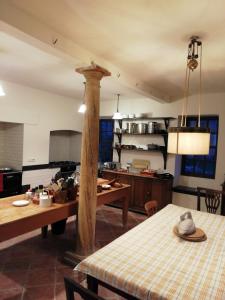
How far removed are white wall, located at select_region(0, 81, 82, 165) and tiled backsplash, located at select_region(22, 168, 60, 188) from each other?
0.75 feet

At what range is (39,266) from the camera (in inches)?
115

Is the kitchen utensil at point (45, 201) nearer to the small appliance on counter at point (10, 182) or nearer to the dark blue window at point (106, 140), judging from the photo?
the small appliance on counter at point (10, 182)

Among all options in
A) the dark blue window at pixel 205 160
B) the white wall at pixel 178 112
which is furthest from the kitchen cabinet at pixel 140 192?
the dark blue window at pixel 205 160

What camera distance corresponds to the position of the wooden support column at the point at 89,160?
2.87 meters

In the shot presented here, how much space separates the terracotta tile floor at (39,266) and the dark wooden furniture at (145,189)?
3.35ft

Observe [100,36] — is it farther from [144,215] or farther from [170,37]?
[144,215]

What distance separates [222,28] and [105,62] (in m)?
1.48

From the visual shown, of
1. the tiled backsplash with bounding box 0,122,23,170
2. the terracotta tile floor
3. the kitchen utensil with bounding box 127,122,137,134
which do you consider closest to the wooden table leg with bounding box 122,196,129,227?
the terracotta tile floor

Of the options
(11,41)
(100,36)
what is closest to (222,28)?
(100,36)

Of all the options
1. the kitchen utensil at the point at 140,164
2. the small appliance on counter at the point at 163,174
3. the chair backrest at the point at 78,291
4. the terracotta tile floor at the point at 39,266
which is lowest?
the terracotta tile floor at the point at 39,266

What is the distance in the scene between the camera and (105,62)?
10.1 feet

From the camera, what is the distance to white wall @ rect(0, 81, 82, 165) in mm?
4718

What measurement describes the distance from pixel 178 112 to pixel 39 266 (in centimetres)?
419

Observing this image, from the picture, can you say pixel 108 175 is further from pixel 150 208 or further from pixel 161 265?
pixel 161 265
